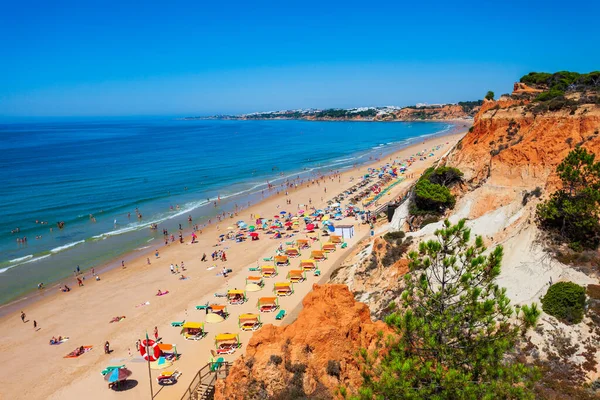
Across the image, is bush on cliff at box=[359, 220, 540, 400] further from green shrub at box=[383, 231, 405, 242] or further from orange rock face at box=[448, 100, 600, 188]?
green shrub at box=[383, 231, 405, 242]

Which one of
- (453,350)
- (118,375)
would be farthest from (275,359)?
(118,375)

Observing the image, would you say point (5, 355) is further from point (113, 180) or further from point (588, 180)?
point (113, 180)

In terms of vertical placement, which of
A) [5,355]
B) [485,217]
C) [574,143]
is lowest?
[5,355]

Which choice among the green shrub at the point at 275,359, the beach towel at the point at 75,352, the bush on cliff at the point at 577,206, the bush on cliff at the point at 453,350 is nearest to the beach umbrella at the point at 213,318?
the beach towel at the point at 75,352

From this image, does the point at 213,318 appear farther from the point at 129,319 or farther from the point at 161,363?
the point at 129,319

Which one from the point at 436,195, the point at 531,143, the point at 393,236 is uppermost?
the point at 531,143

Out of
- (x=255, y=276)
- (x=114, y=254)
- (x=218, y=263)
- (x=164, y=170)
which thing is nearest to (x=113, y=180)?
(x=164, y=170)
